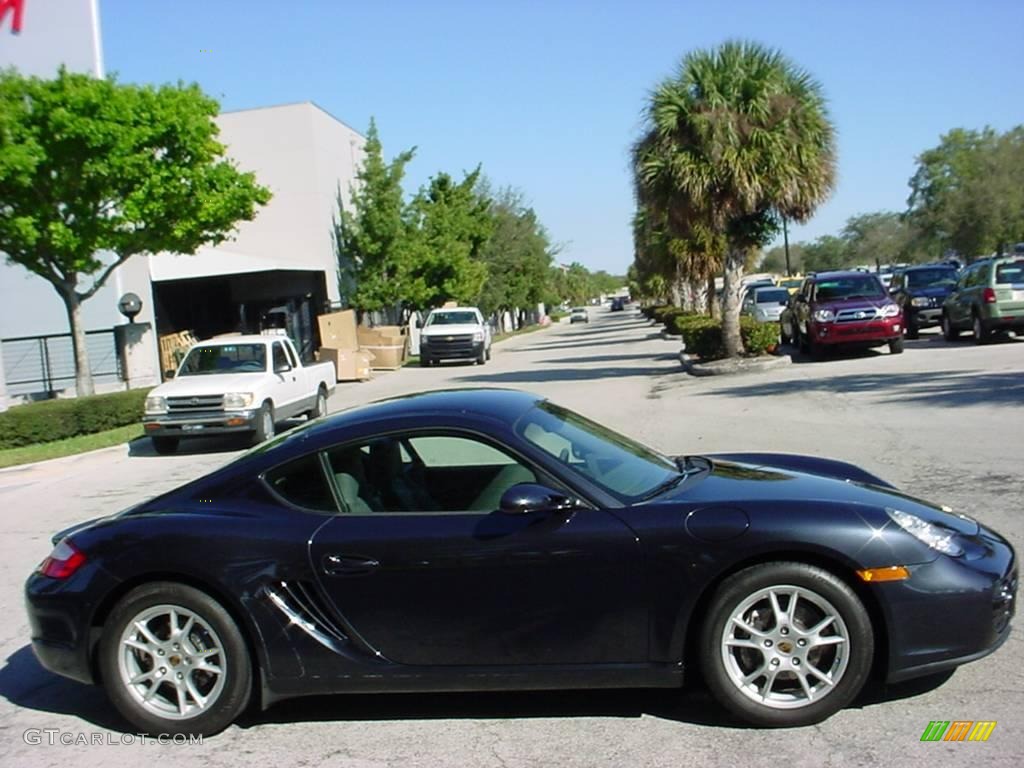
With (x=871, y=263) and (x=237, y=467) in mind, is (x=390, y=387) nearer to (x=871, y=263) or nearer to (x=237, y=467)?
(x=237, y=467)

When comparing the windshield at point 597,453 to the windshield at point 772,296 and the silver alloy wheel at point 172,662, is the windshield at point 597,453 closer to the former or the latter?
the silver alloy wheel at point 172,662

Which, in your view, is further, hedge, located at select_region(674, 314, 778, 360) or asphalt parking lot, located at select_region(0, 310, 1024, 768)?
hedge, located at select_region(674, 314, 778, 360)

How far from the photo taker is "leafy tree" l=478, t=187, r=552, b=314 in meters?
64.7

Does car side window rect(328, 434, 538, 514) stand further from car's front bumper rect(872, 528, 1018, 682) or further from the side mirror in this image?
car's front bumper rect(872, 528, 1018, 682)

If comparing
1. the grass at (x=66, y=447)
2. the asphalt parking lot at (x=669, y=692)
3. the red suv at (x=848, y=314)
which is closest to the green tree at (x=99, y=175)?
the grass at (x=66, y=447)

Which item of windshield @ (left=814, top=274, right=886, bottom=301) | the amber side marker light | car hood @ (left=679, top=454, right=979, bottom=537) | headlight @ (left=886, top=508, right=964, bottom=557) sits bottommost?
the amber side marker light

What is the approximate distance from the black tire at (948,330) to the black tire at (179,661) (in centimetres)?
2256

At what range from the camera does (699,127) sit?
22391 millimetres

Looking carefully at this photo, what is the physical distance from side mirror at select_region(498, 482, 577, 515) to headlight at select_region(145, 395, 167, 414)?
1284 centimetres

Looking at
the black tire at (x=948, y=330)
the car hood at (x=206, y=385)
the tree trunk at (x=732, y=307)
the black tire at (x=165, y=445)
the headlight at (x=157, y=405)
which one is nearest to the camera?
the car hood at (x=206, y=385)

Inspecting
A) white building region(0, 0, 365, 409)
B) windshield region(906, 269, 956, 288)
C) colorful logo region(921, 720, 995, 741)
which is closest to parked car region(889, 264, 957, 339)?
windshield region(906, 269, 956, 288)

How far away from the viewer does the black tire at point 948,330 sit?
24.4 metres

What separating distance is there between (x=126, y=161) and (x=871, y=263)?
106494 mm

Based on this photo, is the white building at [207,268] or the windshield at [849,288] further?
the white building at [207,268]
